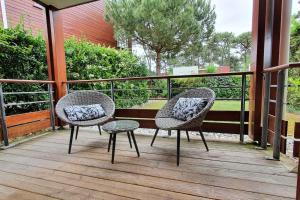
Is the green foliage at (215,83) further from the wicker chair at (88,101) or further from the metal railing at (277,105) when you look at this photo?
the metal railing at (277,105)

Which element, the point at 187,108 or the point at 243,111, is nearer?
the point at 187,108

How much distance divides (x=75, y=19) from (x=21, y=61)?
14.0 ft

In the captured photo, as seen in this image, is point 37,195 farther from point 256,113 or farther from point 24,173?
point 256,113

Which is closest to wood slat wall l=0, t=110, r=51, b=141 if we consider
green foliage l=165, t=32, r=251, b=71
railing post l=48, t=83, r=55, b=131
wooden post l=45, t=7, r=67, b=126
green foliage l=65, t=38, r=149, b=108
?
railing post l=48, t=83, r=55, b=131

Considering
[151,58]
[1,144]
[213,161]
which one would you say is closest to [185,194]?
[213,161]

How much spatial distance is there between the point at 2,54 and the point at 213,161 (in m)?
3.23

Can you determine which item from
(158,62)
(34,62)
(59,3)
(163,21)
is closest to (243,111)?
(59,3)

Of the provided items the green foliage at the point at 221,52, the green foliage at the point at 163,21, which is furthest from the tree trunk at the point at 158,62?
the green foliage at the point at 221,52

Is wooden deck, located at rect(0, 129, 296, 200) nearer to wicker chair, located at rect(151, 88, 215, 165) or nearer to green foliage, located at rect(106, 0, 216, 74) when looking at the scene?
wicker chair, located at rect(151, 88, 215, 165)

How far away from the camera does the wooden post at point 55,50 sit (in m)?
3.10

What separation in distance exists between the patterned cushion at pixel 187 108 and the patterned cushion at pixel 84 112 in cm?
98

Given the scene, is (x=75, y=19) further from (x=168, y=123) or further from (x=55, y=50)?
(x=168, y=123)

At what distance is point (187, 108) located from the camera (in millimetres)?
2090

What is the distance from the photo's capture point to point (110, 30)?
848cm
